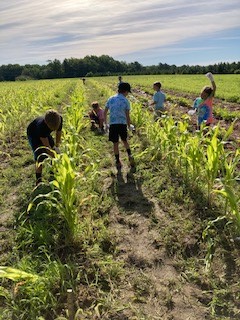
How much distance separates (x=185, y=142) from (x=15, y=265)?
2.60m

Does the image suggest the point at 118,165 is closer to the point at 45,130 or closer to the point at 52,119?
the point at 45,130

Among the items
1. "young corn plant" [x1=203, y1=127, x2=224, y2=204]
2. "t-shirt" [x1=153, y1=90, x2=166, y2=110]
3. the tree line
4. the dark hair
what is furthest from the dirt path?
the tree line

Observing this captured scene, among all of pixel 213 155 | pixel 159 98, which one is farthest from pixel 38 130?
pixel 159 98

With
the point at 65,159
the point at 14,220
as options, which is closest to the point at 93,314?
the point at 65,159

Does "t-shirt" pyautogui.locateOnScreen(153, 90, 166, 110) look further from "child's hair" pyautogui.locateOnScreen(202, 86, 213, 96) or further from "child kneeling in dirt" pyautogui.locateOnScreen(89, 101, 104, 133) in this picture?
"child's hair" pyautogui.locateOnScreen(202, 86, 213, 96)

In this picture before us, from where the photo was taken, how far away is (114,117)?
17.4ft

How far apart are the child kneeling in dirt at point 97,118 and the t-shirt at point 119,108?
296cm

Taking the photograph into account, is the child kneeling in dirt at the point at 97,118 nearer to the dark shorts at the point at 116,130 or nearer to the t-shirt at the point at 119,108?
the dark shorts at the point at 116,130

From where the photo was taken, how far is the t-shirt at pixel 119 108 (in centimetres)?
525

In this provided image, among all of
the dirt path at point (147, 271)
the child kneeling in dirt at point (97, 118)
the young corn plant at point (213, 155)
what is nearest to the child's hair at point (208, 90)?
the young corn plant at point (213, 155)

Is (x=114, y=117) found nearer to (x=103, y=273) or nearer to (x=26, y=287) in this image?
(x=103, y=273)

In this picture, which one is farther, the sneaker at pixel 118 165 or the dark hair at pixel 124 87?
the sneaker at pixel 118 165

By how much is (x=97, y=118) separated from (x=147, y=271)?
19.4 ft

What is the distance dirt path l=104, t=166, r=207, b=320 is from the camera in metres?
2.57
